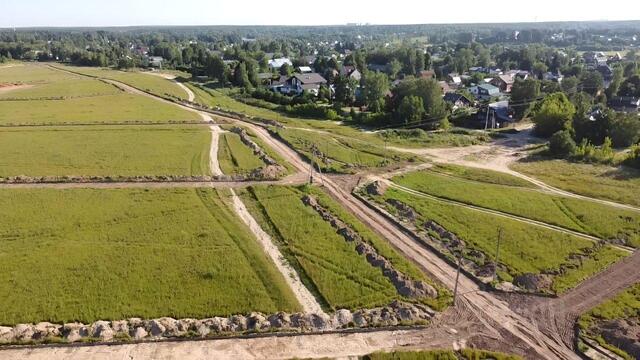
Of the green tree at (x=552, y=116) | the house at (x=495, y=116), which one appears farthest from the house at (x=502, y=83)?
the green tree at (x=552, y=116)

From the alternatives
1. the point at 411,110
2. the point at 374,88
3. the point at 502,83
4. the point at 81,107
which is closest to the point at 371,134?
the point at 411,110

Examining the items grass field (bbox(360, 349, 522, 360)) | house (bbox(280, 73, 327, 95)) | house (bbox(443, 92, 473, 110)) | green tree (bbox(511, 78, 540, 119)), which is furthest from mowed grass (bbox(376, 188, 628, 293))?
house (bbox(280, 73, 327, 95))

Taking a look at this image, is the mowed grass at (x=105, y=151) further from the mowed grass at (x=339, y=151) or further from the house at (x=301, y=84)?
the house at (x=301, y=84)

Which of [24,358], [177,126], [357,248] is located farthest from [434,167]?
[24,358]

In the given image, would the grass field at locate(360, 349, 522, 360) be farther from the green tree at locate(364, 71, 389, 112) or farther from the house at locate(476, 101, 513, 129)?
the green tree at locate(364, 71, 389, 112)

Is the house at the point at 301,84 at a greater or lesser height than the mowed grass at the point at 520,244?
greater

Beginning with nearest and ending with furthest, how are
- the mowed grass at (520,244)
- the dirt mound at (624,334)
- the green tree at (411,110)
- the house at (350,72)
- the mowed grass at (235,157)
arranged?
the dirt mound at (624,334) < the mowed grass at (520,244) < the mowed grass at (235,157) < the green tree at (411,110) < the house at (350,72)
